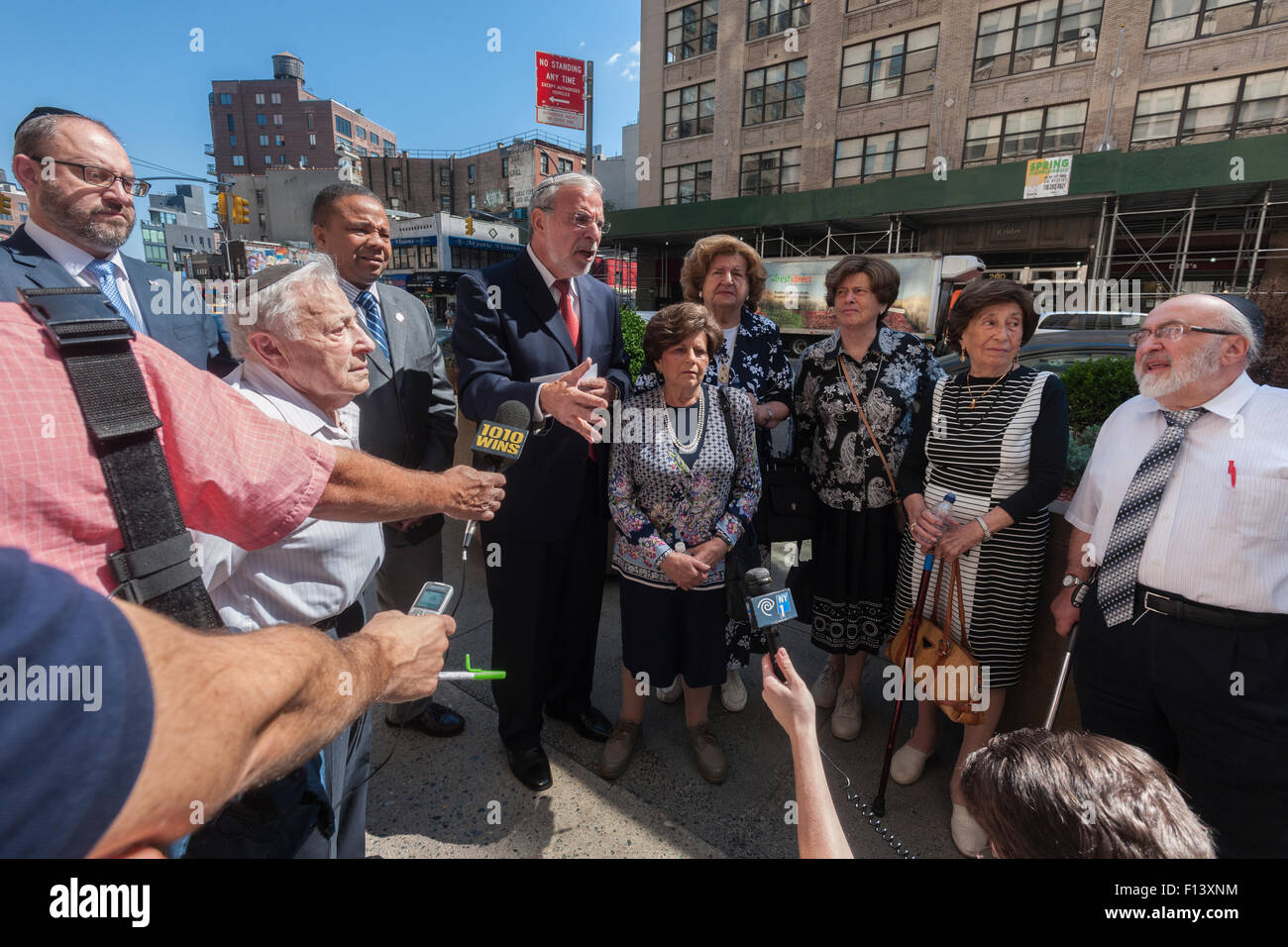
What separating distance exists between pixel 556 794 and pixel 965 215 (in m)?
23.4

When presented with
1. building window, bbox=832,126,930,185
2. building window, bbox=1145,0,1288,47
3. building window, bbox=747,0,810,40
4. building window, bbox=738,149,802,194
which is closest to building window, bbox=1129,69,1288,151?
building window, bbox=1145,0,1288,47

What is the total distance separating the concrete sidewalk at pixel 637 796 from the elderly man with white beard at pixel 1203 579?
3.10ft

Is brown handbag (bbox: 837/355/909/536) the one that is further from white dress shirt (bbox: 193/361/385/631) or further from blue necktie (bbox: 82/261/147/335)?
blue necktie (bbox: 82/261/147/335)

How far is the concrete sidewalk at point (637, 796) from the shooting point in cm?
239

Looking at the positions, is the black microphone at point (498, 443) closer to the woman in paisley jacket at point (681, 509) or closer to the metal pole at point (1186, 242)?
the woman in paisley jacket at point (681, 509)

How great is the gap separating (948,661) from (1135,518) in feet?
2.92

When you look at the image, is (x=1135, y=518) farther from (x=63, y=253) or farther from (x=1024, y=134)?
(x=1024, y=134)

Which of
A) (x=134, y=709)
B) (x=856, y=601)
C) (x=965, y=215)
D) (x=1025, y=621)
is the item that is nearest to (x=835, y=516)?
(x=856, y=601)

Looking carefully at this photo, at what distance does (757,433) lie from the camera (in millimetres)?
3229

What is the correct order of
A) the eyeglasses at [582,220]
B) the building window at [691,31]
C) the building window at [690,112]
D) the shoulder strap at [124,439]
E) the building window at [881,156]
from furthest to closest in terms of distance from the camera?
the building window at [690,112] < the building window at [691,31] < the building window at [881,156] < the eyeglasses at [582,220] < the shoulder strap at [124,439]

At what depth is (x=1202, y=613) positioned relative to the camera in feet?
5.82

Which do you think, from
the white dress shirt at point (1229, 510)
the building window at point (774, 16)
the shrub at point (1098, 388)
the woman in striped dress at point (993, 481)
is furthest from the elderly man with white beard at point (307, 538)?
the building window at point (774, 16)

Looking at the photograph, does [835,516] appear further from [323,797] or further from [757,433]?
[323,797]

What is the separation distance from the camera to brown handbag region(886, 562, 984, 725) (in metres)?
2.44
